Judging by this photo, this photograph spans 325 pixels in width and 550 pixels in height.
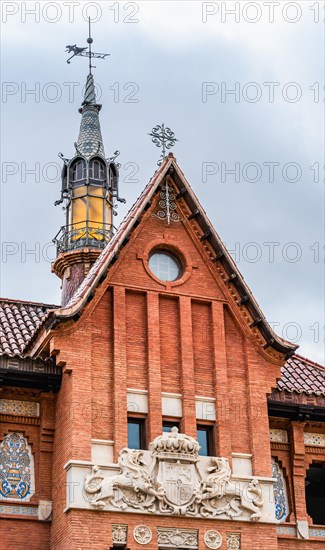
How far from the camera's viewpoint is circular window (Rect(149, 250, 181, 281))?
98.5ft

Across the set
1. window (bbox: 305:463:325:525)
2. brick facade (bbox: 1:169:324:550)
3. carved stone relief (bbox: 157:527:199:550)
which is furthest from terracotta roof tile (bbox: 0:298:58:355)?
window (bbox: 305:463:325:525)

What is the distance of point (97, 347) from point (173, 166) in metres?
5.77

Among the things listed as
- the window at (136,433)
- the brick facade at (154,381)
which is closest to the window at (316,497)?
the brick facade at (154,381)

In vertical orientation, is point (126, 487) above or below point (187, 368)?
below

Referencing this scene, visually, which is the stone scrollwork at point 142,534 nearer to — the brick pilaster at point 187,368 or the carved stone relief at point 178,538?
the carved stone relief at point 178,538

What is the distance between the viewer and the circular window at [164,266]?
30031 mm

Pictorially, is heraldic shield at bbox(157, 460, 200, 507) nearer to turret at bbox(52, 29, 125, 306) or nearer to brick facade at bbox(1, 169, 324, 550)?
brick facade at bbox(1, 169, 324, 550)

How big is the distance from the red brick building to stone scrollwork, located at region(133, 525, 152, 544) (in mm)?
34

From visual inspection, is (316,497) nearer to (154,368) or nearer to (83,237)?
(154,368)

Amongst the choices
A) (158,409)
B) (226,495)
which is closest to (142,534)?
(226,495)

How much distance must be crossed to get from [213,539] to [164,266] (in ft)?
25.0

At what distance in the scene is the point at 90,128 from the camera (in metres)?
42.5

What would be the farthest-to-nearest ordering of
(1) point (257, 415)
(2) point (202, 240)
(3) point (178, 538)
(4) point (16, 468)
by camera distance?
(2) point (202, 240), (1) point (257, 415), (4) point (16, 468), (3) point (178, 538)

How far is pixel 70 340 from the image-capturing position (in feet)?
91.0
